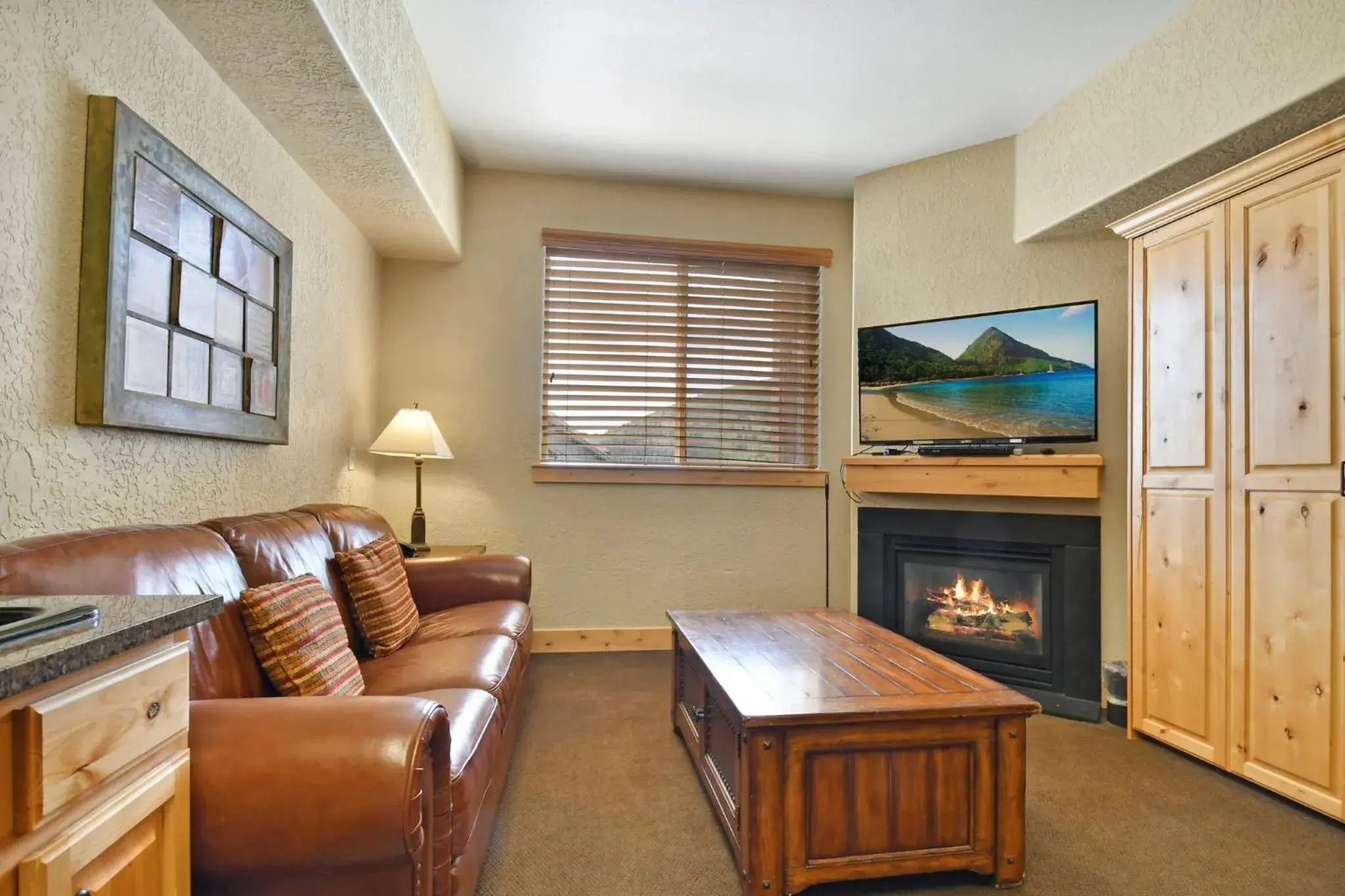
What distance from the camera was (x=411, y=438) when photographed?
3.28 metres

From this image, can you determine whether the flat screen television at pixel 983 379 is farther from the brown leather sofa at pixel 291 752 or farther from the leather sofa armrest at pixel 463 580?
the brown leather sofa at pixel 291 752

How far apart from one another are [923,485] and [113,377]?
10.1 feet

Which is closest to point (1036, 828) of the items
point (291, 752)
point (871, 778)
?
point (871, 778)

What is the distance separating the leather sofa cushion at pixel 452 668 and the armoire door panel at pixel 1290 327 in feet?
8.33

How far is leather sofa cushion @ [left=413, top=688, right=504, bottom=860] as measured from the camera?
1352mm

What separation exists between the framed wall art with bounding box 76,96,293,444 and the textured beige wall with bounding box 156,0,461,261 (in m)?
0.34

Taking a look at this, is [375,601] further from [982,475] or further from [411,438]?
[982,475]

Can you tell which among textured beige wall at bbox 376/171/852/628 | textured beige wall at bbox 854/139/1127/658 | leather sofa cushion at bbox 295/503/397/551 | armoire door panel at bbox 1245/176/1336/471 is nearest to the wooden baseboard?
textured beige wall at bbox 376/171/852/628

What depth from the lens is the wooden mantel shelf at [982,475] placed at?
2984mm

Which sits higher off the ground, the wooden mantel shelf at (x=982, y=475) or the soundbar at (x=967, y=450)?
the soundbar at (x=967, y=450)

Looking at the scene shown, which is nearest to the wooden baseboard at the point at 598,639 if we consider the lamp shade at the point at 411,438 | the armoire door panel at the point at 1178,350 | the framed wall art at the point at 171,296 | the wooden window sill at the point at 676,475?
the wooden window sill at the point at 676,475

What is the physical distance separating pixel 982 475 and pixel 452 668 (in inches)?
96.2

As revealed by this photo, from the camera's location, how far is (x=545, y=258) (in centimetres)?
398

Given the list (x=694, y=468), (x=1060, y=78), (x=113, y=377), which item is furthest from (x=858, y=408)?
(x=113, y=377)
